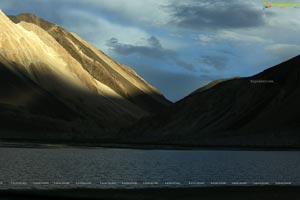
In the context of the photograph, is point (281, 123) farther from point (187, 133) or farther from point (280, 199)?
point (280, 199)

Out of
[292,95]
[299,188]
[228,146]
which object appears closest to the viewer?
[299,188]

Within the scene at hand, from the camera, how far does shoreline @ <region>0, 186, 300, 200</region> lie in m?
34.9

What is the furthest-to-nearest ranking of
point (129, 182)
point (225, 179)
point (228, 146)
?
point (228, 146) < point (225, 179) < point (129, 182)

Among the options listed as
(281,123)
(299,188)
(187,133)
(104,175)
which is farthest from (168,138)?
(299,188)

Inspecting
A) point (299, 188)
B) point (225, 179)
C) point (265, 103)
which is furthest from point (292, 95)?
point (299, 188)

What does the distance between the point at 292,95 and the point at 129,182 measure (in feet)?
482

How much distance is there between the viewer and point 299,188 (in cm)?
4028

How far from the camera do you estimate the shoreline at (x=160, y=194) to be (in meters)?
34.9

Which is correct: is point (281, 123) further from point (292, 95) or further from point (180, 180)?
point (180, 180)

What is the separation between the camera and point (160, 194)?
119ft

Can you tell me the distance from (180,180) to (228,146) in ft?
371

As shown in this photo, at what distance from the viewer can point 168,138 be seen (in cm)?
19650

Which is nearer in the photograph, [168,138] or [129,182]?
[129,182]

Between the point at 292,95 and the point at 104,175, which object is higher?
the point at 292,95
